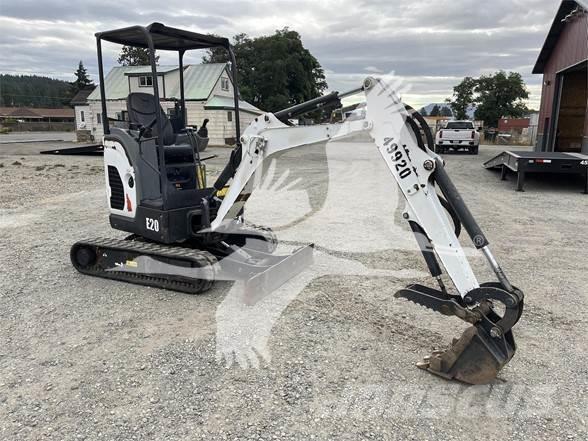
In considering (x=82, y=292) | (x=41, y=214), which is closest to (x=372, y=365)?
(x=82, y=292)

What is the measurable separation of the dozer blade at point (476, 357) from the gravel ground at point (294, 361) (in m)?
0.10

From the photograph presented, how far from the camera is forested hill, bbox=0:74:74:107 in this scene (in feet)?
375

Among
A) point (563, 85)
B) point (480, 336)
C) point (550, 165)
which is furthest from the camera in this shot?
point (563, 85)

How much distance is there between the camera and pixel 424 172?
3631 millimetres

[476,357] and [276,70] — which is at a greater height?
[276,70]

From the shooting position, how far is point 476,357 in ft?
11.2

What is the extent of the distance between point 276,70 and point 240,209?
151ft

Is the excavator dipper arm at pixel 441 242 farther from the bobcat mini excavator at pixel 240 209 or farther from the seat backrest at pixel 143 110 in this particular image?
the seat backrest at pixel 143 110

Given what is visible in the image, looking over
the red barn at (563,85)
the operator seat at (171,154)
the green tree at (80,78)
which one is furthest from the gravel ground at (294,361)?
the green tree at (80,78)

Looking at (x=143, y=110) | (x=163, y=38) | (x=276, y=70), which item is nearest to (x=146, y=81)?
(x=143, y=110)

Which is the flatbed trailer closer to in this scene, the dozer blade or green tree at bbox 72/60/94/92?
the dozer blade

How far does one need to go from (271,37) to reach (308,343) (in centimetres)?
5212

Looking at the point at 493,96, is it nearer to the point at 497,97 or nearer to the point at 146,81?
the point at 497,97

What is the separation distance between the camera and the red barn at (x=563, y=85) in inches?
714
